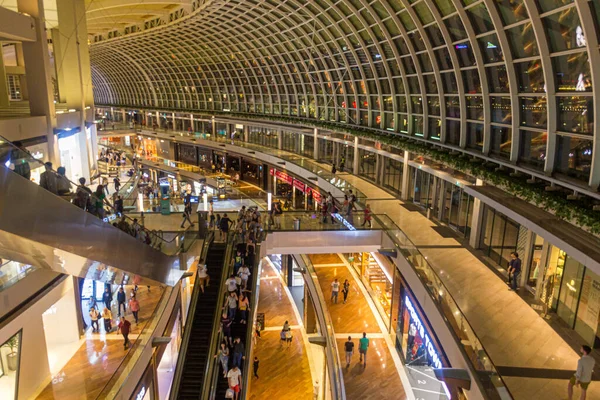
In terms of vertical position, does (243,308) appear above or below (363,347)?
above

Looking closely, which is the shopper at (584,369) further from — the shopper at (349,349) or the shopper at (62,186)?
the shopper at (62,186)

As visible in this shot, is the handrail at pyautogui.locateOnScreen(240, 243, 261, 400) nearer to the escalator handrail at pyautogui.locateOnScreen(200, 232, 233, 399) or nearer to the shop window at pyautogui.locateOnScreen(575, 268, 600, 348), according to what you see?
the escalator handrail at pyautogui.locateOnScreen(200, 232, 233, 399)

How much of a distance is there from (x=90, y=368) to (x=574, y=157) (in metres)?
15.3

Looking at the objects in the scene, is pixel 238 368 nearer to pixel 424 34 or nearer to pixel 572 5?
pixel 572 5

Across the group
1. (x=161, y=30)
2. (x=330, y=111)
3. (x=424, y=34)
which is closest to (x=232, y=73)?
(x=161, y=30)

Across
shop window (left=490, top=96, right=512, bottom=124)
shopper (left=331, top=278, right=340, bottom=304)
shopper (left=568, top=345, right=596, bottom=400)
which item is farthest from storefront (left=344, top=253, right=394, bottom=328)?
shopper (left=568, top=345, right=596, bottom=400)

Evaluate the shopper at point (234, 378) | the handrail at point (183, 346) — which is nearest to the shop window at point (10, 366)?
the handrail at point (183, 346)

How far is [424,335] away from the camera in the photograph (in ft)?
43.9

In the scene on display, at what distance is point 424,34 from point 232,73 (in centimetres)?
3093

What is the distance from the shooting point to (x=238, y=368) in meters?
12.2

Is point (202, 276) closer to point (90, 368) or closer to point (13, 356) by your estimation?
point (90, 368)

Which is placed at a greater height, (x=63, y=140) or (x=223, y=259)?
(x=63, y=140)

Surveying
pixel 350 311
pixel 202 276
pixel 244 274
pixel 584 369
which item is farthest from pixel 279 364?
pixel 584 369

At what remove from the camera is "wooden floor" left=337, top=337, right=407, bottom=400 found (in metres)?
15.4
